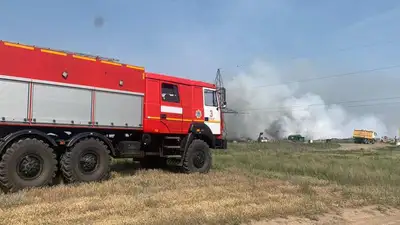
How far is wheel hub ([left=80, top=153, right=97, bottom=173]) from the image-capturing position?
11.7 m

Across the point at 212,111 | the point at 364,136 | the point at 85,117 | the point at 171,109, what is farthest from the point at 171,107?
the point at 364,136

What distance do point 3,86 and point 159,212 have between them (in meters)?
5.15

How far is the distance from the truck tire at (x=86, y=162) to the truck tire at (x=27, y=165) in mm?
430

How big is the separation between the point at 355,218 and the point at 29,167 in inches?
302

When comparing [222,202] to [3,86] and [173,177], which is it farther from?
[3,86]

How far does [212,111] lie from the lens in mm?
15938

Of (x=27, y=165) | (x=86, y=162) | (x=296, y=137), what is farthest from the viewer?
(x=296, y=137)

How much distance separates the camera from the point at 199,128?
15258 millimetres

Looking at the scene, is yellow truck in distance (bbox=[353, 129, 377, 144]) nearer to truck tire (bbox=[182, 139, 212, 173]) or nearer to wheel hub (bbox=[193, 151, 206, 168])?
truck tire (bbox=[182, 139, 212, 173])

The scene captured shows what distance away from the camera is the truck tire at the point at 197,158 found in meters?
14.7

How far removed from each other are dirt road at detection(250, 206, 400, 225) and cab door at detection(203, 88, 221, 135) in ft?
23.3

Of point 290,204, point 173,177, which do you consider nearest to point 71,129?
point 173,177

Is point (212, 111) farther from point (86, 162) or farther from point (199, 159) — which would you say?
point (86, 162)

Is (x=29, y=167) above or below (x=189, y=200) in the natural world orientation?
above
